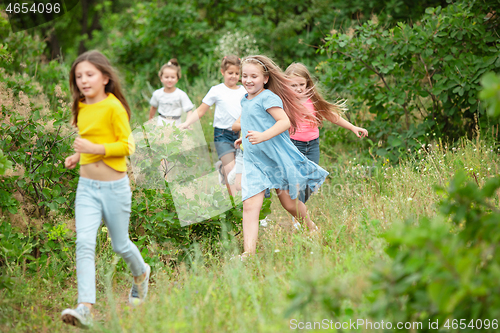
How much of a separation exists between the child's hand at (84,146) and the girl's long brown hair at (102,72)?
1.24ft

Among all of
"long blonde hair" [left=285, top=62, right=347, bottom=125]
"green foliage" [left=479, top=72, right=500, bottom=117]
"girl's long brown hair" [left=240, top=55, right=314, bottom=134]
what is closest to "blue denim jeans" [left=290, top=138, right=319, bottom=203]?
"long blonde hair" [left=285, top=62, right=347, bottom=125]

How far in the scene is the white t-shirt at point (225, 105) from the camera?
5496mm

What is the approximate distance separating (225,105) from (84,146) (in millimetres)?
3052

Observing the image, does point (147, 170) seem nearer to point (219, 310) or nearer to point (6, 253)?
point (6, 253)

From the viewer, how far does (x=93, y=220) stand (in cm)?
270

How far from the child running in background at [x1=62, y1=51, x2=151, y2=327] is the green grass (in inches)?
9.7

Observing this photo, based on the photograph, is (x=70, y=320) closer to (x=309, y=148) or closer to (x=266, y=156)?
(x=266, y=156)

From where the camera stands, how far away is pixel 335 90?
654 cm

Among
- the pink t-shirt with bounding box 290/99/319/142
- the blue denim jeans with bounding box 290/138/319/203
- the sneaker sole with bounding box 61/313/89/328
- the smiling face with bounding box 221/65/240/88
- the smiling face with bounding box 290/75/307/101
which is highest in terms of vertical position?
the smiling face with bounding box 221/65/240/88

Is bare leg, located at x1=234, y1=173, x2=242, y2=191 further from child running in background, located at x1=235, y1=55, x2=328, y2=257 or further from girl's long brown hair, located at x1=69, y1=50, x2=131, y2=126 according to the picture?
girl's long brown hair, located at x1=69, y1=50, x2=131, y2=126

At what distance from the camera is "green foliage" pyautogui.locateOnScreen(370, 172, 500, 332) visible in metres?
1.58

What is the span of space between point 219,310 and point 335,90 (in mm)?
4693

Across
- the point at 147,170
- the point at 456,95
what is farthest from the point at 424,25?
the point at 147,170

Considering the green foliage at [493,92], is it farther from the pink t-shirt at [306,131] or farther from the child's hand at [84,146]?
the pink t-shirt at [306,131]
